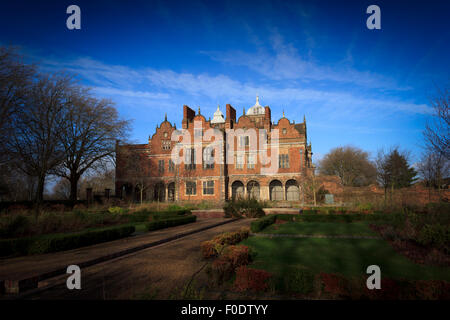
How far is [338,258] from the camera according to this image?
789 centimetres

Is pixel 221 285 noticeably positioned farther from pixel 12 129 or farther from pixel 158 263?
pixel 12 129

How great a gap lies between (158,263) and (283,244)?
476 centimetres

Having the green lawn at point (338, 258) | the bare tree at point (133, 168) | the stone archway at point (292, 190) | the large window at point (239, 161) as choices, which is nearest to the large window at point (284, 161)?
the stone archway at point (292, 190)

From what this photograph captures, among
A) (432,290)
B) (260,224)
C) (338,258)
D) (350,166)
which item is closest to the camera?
(432,290)

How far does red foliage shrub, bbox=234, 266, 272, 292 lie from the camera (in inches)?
221

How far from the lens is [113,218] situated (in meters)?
17.8

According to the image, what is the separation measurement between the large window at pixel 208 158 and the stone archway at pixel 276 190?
9.32 m

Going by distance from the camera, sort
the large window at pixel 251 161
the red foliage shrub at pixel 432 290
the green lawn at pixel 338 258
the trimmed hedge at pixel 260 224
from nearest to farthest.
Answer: the red foliage shrub at pixel 432 290
the green lawn at pixel 338 258
the trimmed hedge at pixel 260 224
the large window at pixel 251 161

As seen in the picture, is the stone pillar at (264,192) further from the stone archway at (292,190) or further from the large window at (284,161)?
the large window at (284,161)

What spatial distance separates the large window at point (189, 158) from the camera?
40656 mm

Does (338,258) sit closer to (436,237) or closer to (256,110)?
(436,237)

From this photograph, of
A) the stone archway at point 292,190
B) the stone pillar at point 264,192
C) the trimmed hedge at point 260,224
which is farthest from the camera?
the stone archway at point 292,190

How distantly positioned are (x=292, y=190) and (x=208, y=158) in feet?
43.1

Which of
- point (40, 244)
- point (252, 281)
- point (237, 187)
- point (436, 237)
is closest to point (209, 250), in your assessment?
point (252, 281)
